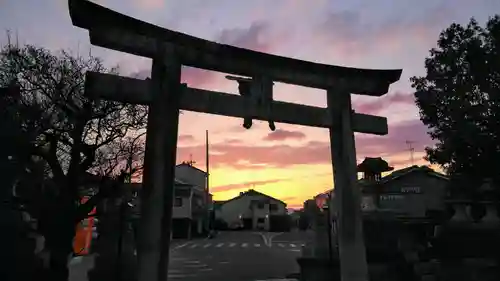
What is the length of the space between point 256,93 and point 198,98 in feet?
3.67

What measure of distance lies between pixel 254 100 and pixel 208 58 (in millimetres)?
1072

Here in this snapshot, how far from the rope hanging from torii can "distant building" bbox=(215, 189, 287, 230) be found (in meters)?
63.7

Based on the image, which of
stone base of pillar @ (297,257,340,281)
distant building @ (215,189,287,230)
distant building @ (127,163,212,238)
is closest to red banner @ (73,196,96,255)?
stone base of pillar @ (297,257,340,281)

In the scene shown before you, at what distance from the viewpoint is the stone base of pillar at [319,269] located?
43.5ft

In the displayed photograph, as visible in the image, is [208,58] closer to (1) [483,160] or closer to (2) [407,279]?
(2) [407,279]

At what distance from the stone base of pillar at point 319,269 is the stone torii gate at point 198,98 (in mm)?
5454

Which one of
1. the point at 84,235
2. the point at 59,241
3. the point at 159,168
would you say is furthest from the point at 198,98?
the point at 84,235

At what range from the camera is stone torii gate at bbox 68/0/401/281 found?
20.8ft

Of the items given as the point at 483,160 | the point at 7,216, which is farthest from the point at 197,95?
the point at 483,160

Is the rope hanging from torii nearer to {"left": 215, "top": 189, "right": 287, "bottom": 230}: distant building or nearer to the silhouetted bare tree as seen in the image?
the silhouetted bare tree

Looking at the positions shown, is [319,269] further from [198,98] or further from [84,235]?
[84,235]

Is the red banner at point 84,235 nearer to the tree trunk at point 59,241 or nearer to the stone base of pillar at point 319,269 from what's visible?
the tree trunk at point 59,241

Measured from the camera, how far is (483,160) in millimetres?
13500

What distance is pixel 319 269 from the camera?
1350 cm
